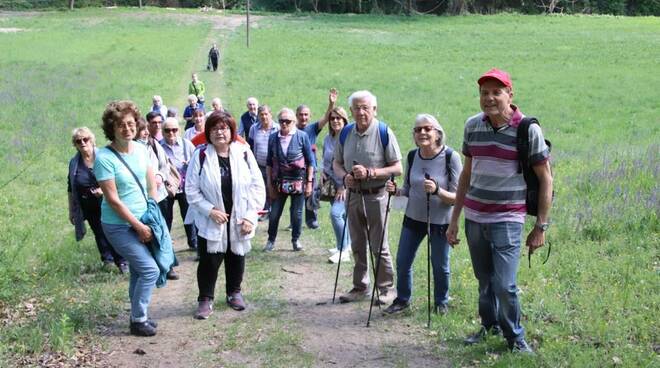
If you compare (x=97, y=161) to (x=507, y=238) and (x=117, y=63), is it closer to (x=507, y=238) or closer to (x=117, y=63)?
(x=507, y=238)

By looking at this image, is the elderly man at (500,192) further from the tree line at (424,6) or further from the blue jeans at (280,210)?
the tree line at (424,6)

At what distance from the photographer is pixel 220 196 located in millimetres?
6902

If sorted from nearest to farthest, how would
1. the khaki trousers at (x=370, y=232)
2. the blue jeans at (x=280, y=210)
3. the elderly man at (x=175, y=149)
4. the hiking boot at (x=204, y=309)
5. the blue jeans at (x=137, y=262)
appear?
the blue jeans at (x=137, y=262) → the hiking boot at (x=204, y=309) → the khaki trousers at (x=370, y=232) → the elderly man at (x=175, y=149) → the blue jeans at (x=280, y=210)

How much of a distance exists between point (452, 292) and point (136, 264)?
342cm

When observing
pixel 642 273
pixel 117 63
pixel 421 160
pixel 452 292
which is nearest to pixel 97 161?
pixel 421 160

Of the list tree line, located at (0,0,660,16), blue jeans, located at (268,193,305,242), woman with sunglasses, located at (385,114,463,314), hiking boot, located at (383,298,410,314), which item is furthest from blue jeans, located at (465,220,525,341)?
tree line, located at (0,0,660,16)

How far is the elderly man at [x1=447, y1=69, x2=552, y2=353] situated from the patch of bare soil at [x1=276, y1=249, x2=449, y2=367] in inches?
34.1

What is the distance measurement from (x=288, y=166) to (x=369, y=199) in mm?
2653

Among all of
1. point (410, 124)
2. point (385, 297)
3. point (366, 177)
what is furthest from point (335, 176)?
point (410, 124)

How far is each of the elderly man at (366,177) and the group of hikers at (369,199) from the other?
0.4 inches

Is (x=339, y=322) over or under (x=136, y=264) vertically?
under

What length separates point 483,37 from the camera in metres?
52.9

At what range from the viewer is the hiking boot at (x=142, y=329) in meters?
6.66

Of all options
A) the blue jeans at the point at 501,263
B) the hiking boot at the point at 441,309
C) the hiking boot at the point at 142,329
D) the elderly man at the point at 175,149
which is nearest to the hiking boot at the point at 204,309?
the hiking boot at the point at 142,329
